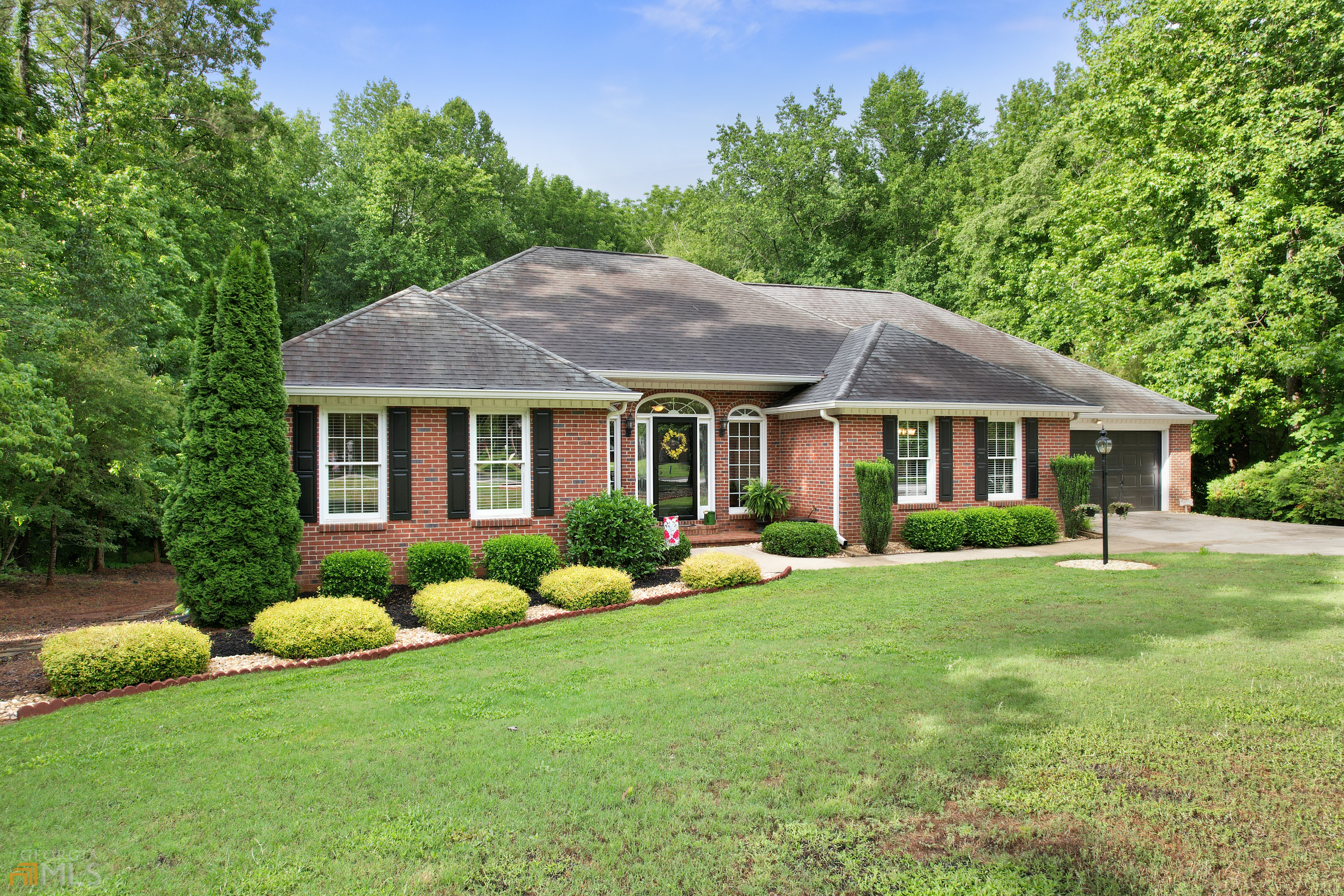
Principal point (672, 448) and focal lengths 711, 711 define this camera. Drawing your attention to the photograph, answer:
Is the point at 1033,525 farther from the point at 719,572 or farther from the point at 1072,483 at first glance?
the point at 719,572

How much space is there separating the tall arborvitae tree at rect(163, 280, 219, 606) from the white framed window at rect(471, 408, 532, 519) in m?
3.66

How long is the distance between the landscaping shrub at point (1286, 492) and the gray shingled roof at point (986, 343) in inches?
78.6

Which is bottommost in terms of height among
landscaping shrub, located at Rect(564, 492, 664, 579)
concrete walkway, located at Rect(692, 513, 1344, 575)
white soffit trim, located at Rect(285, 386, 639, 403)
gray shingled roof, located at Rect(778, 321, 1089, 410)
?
concrete walkway, located at Rect(692, 513, 1344, 575)

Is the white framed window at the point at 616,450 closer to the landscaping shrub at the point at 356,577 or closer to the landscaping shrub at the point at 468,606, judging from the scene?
the landscaping shrub at the point at 356,577

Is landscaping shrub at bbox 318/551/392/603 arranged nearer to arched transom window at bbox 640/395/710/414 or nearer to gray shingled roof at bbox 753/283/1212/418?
arched transom window at bbox 640/395/710/414

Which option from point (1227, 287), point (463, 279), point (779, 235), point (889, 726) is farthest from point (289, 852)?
point (779, 235)

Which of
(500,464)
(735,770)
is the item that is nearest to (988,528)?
(500,464)

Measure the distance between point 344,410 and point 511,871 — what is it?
9010 millimetres

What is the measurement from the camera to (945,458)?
14234mm

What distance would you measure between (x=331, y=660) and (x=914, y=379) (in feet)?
37.9

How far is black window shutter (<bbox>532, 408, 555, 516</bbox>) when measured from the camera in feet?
37.6

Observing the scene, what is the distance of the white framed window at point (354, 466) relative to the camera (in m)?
10.7

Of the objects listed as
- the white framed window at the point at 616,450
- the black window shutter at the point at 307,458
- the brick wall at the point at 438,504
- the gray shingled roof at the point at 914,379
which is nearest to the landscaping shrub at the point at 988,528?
the gray shingled roof at the point at 914,379

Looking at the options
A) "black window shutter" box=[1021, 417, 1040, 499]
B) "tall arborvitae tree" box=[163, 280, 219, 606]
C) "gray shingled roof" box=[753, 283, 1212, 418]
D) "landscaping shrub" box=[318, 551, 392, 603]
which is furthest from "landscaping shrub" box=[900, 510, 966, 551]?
"tall arborvitae tree" box=[163, 280, 219, 606]
